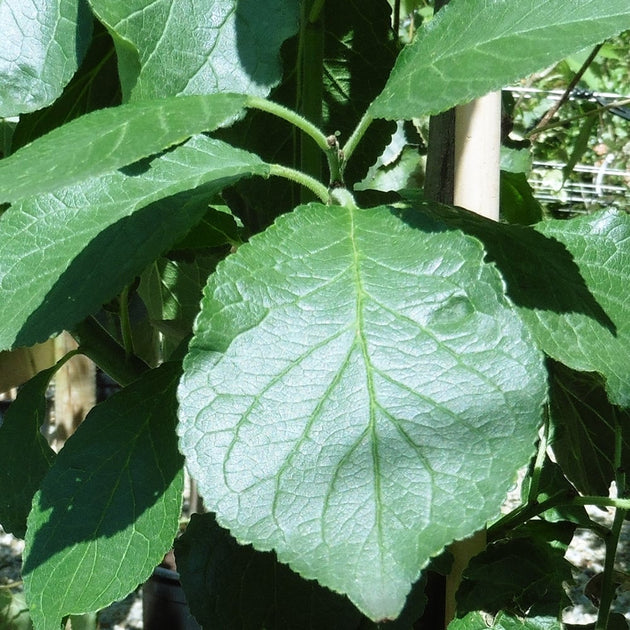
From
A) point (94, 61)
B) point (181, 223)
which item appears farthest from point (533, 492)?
point (94, 61)

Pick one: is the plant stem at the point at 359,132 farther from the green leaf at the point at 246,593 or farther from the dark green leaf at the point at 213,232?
the green leaf at the point at 246,593

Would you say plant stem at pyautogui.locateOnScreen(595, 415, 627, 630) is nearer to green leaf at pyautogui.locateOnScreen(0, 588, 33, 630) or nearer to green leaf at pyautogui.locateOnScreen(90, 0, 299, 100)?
green leaf at pyautogui.locateOnScreen(90, 0, 299, 100)

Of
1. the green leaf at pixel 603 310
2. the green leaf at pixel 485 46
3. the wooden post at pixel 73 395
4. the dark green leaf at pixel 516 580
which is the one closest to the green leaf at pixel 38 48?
the green leaf at pixel 485 46

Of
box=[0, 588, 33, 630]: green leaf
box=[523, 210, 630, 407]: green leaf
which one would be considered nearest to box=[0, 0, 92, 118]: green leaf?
box=[523, 210, 630, 407]: green leaf

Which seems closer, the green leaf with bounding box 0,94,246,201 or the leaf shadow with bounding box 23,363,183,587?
the green leaf with bounding box 0,94,246,201

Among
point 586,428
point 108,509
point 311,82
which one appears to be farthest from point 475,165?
point 108,509

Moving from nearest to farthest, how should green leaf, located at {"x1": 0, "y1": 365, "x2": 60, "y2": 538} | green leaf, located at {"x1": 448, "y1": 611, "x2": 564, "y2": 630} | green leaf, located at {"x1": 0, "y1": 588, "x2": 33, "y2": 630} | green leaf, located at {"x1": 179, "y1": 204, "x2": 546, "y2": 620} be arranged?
green leaf, located at {"x1": 179, "y1": 204, "x2": 546, "y2": 620} → green leaf, located at {"x1": 448, "y1": 611, "x2": 564, "y2": 630} → green leaf, located at {"x1": 0, "y1": 365, "x2": 60, "y2": 538} → green leaf, located at {"x1": 0, "y1": 588, "x2": 33, "y2": 630}

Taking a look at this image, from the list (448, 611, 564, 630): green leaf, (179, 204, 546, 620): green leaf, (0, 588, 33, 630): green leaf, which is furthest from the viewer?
(0, 588, 33, 630): green leaf

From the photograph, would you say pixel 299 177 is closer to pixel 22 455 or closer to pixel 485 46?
pixel 485 46
